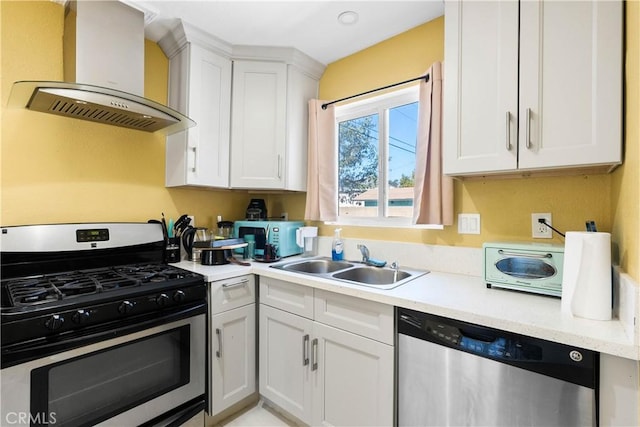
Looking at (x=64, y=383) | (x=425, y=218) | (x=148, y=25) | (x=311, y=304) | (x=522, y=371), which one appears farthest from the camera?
(x=148, y=25)

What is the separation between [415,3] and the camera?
1663 mm

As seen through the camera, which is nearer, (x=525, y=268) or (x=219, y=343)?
(x=525, y=268)

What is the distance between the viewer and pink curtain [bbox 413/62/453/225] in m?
1.68

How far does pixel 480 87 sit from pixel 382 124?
2.76 ft

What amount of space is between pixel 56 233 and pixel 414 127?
2.25m

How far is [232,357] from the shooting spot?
173 centimetres

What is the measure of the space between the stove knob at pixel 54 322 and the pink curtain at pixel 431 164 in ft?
5.74

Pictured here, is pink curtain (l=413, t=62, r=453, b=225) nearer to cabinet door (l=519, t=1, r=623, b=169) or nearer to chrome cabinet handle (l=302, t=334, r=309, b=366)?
cabinet door (l=519, t=1, r=623, b=169)

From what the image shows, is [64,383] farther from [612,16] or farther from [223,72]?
[612,16]

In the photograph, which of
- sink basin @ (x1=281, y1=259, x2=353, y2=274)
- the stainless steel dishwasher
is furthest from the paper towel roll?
sink basin @ (x1=281, y1=259, x2=353, y2=274)

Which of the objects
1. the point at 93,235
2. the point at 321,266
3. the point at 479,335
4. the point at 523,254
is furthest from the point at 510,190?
the point at 93,235

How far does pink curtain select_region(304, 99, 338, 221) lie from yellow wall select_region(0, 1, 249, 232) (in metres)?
1.09

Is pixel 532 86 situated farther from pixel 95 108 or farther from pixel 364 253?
pixel 95 108

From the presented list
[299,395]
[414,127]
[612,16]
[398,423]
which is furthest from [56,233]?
[612,16]
